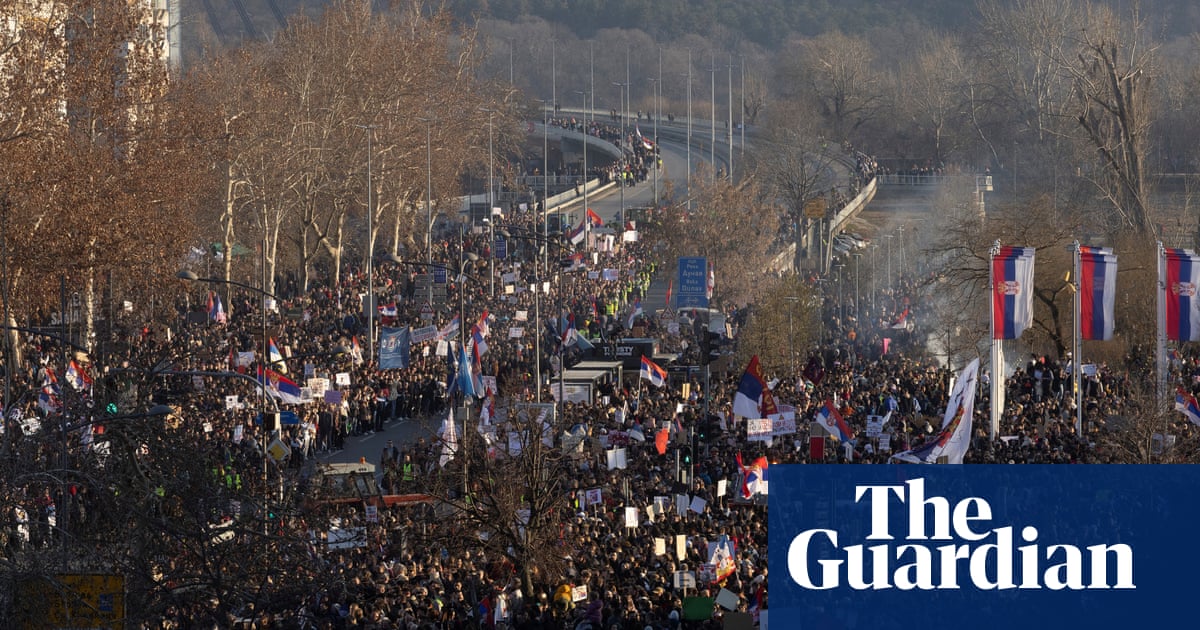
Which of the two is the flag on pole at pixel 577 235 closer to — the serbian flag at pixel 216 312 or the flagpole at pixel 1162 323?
the serbian flag at pixel 216 312

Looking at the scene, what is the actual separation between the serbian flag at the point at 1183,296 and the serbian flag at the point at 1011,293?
323cm

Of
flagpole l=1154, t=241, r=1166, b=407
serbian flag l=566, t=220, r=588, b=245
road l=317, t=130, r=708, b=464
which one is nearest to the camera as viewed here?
flagpole l=1154, t=241, r=1166, b=407

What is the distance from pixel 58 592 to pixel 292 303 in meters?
49.2

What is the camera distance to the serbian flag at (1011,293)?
138 ft

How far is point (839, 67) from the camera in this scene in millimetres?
154625

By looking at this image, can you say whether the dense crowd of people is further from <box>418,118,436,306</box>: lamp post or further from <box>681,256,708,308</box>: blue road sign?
<box>418,118,436,306</box>: lamp post

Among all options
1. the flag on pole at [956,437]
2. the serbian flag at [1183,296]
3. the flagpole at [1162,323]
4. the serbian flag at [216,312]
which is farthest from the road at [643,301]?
the serbian flag at [1183,296]

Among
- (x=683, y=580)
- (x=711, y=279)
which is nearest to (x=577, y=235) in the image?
(x=711, y=279)

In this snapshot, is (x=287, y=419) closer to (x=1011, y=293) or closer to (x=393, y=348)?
(x=393, y=348)

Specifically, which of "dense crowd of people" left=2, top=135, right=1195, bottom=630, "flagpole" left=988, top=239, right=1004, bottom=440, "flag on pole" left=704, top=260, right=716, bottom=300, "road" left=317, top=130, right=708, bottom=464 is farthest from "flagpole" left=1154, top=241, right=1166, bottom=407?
"flag on pole" left=704, top=260, right=716, bottom=300

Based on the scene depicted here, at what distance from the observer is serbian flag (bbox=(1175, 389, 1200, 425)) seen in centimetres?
3675

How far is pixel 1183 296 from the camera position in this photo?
43000 millimetres

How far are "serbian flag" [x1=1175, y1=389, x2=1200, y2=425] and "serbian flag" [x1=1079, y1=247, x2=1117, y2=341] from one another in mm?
5223

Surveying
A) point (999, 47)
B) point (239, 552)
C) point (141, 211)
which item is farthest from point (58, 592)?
point (999, 47)
